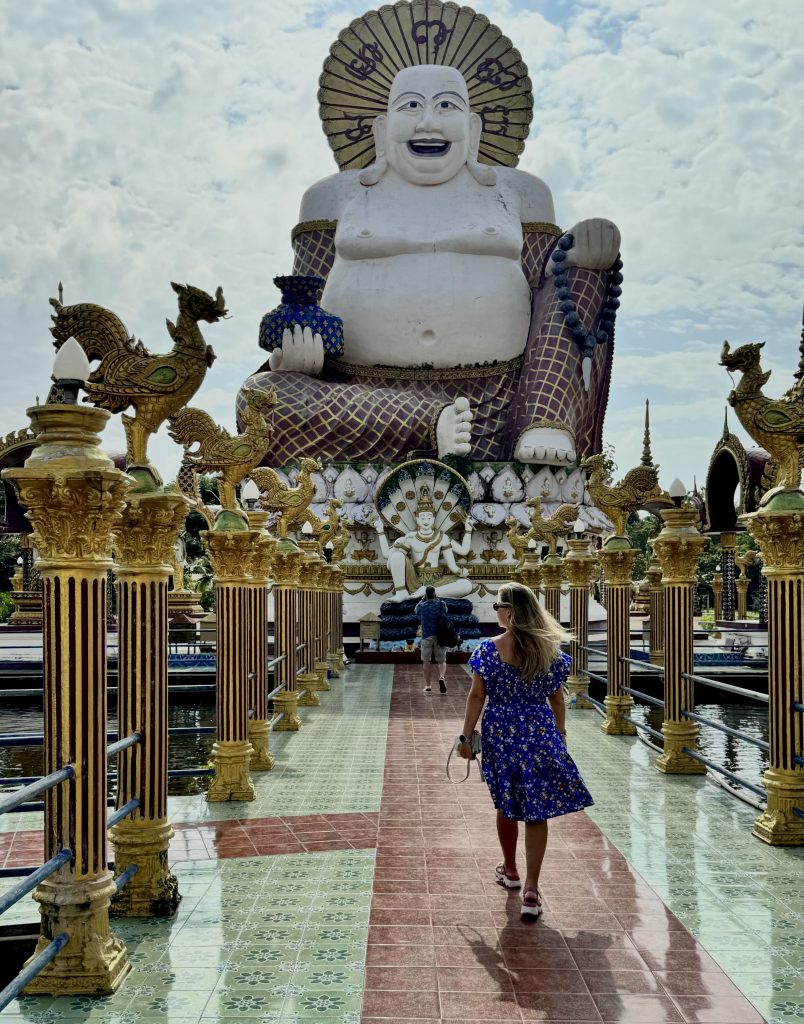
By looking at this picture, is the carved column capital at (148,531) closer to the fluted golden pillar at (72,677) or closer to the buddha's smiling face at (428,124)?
the fluted golden pillar at (72,677)

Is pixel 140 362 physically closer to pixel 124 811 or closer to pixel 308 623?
pixel 124 811

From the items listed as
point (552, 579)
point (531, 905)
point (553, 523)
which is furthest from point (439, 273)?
point (531, 905)

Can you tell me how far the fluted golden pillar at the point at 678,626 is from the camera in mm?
8078

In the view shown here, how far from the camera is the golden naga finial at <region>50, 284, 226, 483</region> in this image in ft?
15.9

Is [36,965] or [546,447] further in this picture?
[546,447]

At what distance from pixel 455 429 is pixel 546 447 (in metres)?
2.03

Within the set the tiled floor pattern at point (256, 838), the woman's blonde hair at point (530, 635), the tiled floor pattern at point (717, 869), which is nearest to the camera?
the tiled floor pattern at point (717, 869)

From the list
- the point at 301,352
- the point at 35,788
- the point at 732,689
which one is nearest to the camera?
the point at 35,788

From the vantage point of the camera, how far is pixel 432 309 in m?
23.8

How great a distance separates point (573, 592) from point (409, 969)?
9.15 metres

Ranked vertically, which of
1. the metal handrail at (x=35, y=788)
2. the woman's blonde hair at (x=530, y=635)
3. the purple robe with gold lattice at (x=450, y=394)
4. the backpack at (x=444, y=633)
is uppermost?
the purple robe with gold lattice at (x=450, y=394)

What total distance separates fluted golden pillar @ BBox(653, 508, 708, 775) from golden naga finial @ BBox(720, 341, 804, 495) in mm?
1778

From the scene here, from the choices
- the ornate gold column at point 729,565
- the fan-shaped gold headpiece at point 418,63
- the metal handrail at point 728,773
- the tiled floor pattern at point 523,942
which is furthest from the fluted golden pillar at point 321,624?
the ornate gold column at point 729,565

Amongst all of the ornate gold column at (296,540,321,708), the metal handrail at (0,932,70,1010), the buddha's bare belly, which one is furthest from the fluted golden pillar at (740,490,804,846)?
the buddha's bare belly
